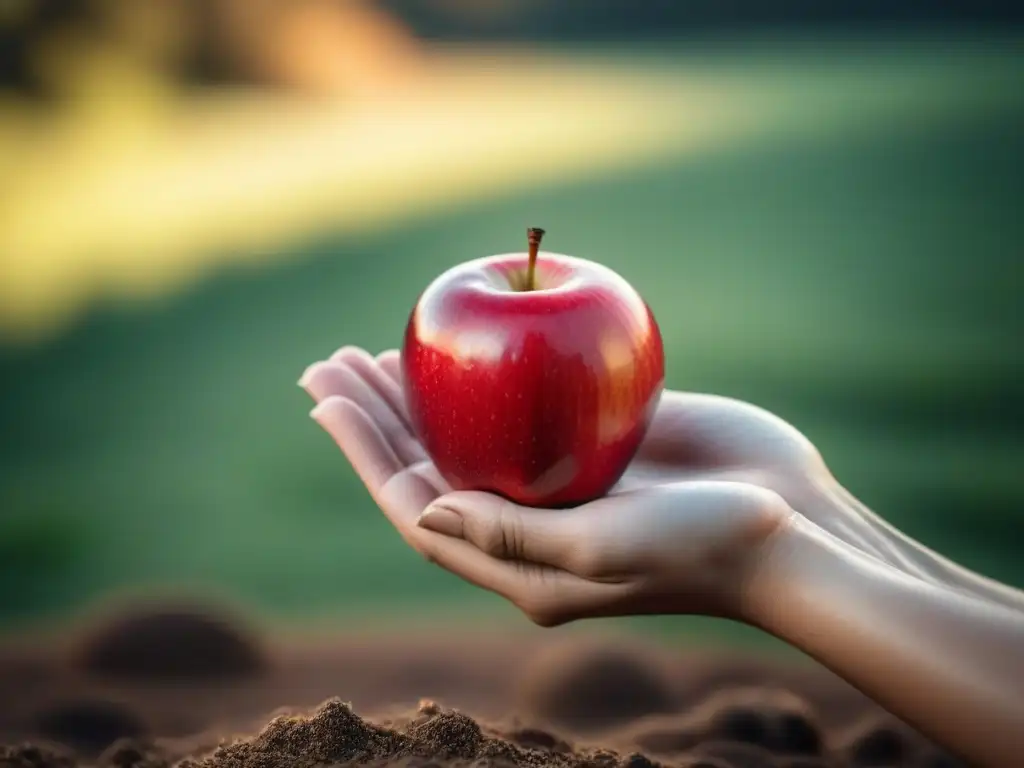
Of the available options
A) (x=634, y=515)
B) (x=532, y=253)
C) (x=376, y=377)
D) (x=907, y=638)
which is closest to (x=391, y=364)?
(x=376, y=377)

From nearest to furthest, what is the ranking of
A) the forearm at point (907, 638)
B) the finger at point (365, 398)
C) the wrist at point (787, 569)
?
1. the forearm at point (907, 638)
2. the wrist at point (787, 569)
3. the finger at point (365, 398)

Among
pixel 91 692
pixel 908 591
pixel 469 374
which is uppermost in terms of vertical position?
pixel 469 374

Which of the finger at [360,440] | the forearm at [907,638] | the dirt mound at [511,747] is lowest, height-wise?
the dirt mound at [511,747]

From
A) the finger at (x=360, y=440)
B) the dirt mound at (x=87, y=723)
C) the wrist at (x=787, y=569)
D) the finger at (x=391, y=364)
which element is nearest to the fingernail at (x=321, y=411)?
the finger at (x=360, y=440)

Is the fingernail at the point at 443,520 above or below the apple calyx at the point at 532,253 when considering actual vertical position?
below

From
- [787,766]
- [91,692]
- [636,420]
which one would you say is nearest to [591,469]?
[636,420]

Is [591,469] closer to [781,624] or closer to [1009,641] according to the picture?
[781,624]

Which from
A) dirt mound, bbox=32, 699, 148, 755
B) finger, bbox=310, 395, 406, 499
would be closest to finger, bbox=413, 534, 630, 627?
finger, bbox=310, 395, 406, 499

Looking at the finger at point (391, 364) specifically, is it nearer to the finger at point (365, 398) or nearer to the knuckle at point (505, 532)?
the finger at point (365, 398)
